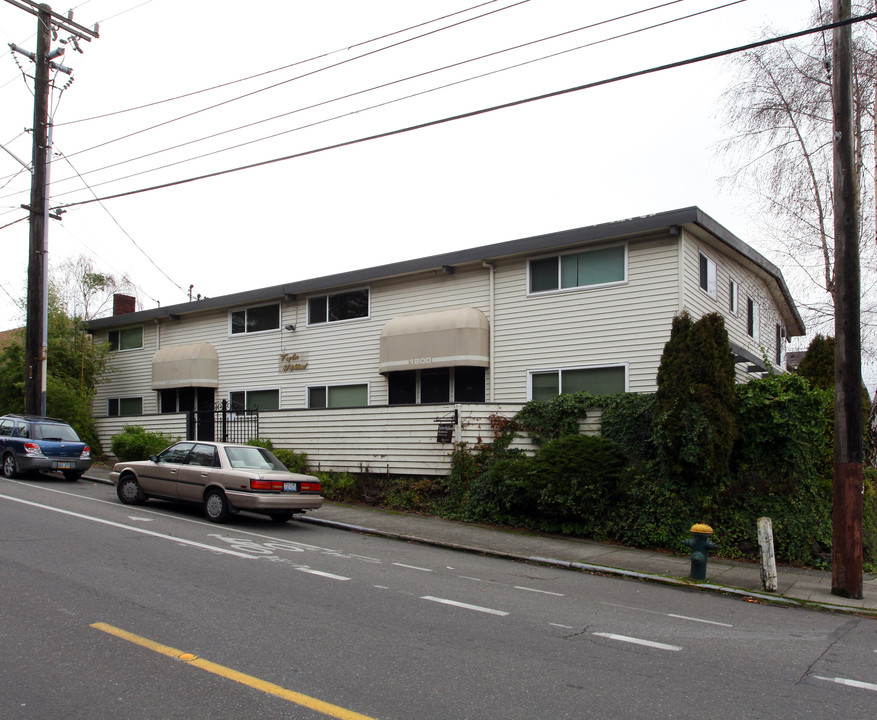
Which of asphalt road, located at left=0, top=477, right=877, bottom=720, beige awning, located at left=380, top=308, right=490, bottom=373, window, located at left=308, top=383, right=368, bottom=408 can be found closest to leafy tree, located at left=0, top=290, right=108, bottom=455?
window, located at left=308, top=383, right=368, bottom=408

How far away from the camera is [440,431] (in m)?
15.9

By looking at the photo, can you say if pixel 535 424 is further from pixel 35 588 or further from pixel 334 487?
pixel 35 588

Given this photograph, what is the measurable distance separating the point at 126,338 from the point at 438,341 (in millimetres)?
14840

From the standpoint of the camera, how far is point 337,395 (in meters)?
20.9

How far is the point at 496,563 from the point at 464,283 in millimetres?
8908

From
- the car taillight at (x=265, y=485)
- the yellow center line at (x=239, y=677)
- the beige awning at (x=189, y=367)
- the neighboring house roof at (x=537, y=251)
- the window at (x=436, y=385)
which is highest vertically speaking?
the neighboring house roof at (x=537, y=251)

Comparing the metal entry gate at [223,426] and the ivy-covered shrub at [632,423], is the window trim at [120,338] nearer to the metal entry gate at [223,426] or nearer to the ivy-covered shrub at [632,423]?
the metal entry gate at [223,426]

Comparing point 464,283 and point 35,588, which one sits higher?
point 464,283

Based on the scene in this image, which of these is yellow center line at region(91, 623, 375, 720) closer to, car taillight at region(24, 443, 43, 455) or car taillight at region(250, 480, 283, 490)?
car taillight at region(250, 480, 283, 490)

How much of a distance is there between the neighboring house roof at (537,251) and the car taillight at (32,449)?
7.29 metres

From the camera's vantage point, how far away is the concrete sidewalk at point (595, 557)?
32.7ft

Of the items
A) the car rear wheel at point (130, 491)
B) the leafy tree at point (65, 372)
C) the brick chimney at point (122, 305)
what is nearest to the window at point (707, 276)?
the car rear wheel at point (130, 491)

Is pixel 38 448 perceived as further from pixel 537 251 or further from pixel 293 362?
pixel 537 251

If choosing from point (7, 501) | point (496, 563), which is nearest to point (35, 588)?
point (496, 563)
